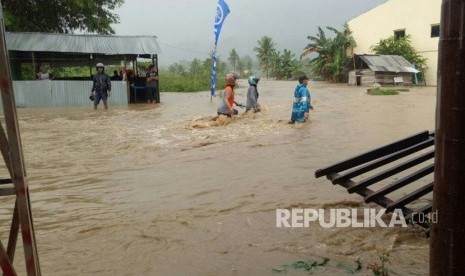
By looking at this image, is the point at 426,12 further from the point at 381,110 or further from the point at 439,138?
the point at 439,138

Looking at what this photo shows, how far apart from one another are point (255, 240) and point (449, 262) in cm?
200

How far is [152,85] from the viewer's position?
59.3 ft

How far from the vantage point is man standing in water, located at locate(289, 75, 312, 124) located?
1022cm

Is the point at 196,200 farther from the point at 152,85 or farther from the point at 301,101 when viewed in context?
the point at 152,85

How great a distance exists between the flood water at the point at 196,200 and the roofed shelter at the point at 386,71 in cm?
1699

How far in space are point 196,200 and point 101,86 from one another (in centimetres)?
1233

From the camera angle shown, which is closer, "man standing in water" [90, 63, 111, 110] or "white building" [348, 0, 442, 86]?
"man standing in water" [90, 63, 111, 110]

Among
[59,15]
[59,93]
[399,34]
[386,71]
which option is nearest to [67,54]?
[59,93]

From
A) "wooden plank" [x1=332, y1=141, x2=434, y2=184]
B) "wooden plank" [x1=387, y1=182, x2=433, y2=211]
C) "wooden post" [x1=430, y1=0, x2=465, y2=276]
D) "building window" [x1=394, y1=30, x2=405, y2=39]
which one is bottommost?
"wooden plank" [x1=387, y1=182, x2=433, y2=211]

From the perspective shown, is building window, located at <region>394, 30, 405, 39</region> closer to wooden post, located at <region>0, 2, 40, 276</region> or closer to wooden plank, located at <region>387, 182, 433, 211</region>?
wooden plank, located at <region>387, 182, 433, 211</region>

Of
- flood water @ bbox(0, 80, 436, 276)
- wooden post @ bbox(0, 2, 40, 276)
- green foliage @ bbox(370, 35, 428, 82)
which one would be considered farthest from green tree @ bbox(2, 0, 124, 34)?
wooden post @ bbox(0, 2, 40, 276)

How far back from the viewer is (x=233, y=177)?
5.90 meters

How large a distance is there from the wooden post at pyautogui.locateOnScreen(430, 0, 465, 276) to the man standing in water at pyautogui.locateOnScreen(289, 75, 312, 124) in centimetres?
847

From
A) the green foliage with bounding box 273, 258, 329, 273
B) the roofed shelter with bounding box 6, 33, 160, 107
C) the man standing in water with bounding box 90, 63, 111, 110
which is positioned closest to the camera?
the green foliage with bounding box 273, 258, 329, 273
